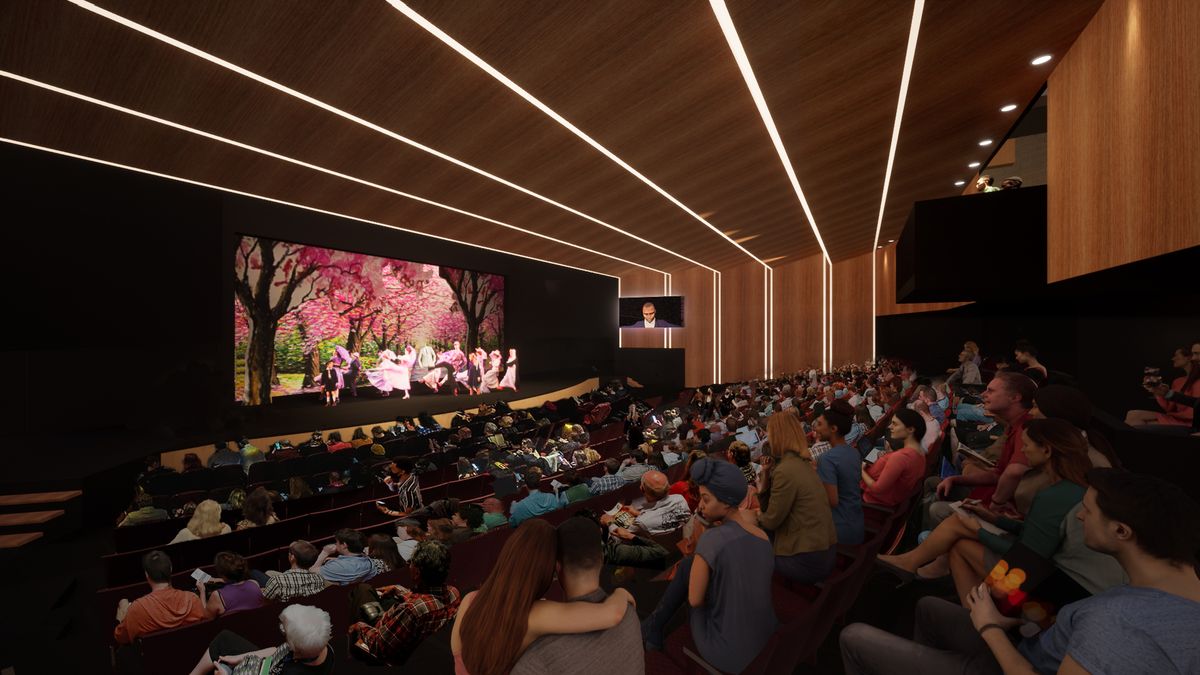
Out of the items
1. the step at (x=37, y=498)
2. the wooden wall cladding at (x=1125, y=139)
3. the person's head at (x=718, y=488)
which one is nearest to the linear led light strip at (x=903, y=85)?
the wooden wall cladding at (x=1125, y=139)

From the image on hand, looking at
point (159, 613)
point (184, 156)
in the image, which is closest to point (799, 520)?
point (159, 613)

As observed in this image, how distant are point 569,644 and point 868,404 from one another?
28.4 ft

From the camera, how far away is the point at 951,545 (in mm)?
2863

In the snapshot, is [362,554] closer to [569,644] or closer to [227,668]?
[227,668]

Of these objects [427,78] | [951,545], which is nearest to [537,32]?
[427,78]

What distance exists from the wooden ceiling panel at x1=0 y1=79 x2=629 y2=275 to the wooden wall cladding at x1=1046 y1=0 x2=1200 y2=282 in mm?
9344

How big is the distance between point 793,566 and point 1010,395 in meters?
1.82

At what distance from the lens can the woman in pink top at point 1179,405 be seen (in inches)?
220

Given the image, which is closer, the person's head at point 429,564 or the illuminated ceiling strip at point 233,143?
the person's head at point 429,564

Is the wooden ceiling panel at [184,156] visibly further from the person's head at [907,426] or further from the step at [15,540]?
the person's head at [907,426]

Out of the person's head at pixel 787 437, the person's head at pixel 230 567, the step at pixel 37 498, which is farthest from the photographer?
the step at pixel 37 498

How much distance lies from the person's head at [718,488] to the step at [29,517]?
8199mm

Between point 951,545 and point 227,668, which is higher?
point 951,545

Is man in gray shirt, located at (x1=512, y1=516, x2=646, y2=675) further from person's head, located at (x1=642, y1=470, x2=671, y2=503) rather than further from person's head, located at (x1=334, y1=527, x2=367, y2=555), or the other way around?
person's head, located at (x1=334, y1=527, x2=367, y2=555)
